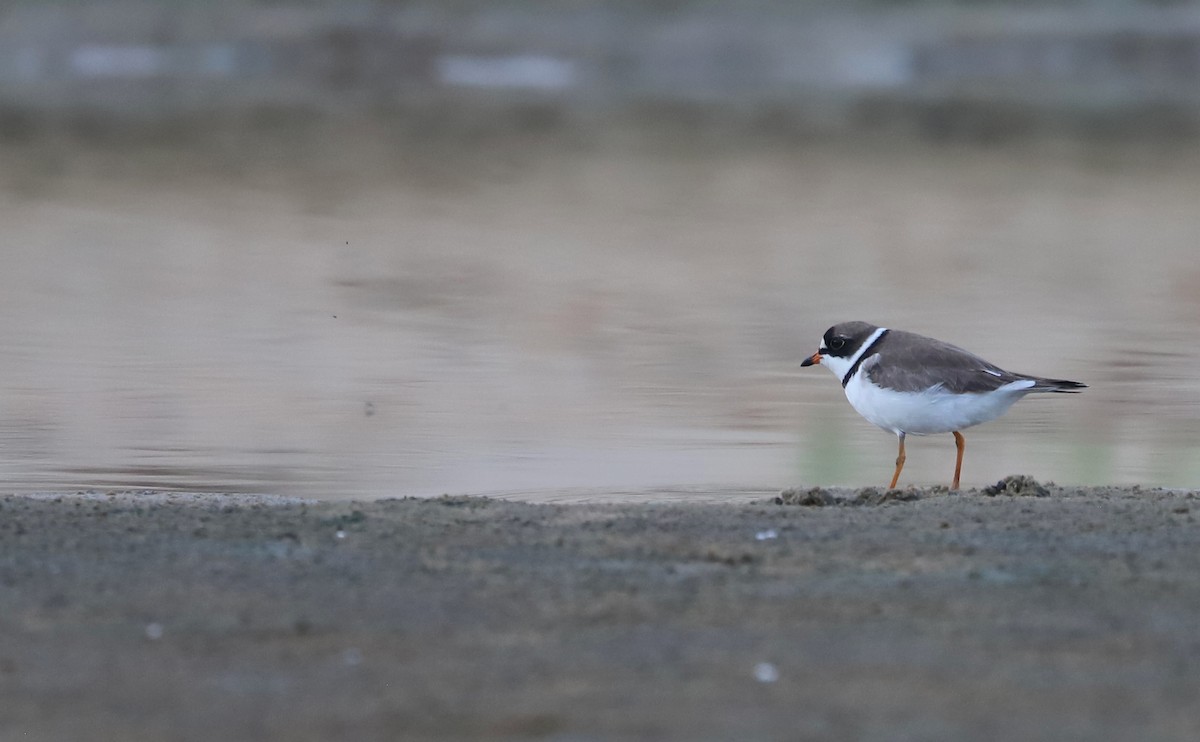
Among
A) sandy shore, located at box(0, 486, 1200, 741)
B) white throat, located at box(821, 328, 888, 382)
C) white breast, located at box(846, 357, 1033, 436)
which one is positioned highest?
white throat, located at box(821, 328, 888, 382)

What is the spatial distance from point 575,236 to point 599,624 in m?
13.5

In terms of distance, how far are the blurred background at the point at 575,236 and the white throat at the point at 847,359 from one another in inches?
19.3

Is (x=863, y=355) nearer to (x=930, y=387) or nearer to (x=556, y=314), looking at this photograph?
(x=930, y=387)

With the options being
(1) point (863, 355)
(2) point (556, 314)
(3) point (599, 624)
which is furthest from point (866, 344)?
(2) point (556, 314)

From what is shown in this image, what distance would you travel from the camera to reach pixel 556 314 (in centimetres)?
1320

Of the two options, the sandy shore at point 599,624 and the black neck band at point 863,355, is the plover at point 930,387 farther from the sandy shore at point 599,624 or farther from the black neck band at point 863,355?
the sandy shore at point 599,624

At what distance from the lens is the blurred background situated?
9016mm

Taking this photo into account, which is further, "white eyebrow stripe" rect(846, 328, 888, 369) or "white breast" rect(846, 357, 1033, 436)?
"white eyebrow stripe" rect(846, 328, 888, 369)

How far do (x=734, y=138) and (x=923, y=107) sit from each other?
659 centimetres

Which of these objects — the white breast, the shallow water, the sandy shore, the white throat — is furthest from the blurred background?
the sandy shore

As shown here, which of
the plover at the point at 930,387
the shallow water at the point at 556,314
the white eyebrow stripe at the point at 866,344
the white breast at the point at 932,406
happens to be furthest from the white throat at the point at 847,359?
the shallow water at the point at 556,314

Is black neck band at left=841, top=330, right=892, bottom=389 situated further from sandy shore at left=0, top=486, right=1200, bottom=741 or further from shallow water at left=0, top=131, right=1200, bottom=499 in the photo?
sandy shore at left=0, top=486, right=1200, bottom=741

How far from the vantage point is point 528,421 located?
9539 mm

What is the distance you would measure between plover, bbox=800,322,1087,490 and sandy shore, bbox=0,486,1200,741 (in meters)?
1.26
